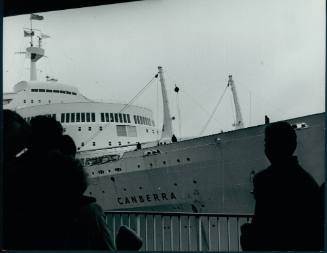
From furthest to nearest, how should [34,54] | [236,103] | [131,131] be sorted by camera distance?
[34,54] → [131,131] → [236,103]

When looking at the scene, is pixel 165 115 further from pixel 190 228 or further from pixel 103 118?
pixel 190 228

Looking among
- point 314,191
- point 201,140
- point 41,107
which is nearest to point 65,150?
point 314,191

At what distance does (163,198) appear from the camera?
12.0m

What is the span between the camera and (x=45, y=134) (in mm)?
2410

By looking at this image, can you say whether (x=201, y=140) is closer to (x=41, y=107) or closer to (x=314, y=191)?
(x=41, y=107)

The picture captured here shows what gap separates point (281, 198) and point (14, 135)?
1.44m

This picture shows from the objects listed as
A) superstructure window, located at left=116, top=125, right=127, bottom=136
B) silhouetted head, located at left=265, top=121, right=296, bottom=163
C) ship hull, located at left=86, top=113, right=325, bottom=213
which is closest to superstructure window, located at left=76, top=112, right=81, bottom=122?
superstructure window, located at left=116, top=125, right=127, bottom=136

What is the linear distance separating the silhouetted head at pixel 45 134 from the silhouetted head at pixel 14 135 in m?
0.04

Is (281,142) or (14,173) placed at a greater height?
(281,142)

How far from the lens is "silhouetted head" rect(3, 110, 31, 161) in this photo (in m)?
2.34

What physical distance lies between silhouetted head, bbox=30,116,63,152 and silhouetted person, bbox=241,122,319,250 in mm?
1101

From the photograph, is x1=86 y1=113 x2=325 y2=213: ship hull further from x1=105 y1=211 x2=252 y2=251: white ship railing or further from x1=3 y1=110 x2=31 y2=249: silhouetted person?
x1=3 y1=110 x2=31 y2=249: silhouetted person

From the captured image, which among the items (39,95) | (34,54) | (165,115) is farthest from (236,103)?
(34,54)

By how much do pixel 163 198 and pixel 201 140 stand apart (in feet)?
6.22
